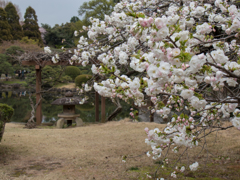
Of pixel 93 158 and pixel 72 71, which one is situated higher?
pixel 72 71

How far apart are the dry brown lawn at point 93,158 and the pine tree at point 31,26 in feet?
68.0

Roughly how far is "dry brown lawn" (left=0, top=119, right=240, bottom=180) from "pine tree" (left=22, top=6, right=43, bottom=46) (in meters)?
20.7

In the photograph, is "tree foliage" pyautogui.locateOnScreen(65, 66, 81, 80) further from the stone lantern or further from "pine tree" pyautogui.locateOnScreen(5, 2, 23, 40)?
the stone lantern

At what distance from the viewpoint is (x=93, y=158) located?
3012 millimetres

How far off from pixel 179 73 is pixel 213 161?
2.32m

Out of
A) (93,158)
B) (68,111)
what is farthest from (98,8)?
(93,158)

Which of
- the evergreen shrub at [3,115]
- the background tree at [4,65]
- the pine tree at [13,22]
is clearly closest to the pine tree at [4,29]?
the pine tree at [13,22]

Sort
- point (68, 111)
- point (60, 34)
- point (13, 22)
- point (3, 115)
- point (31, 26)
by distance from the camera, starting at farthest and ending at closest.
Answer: point (60, 34), point (31, 26), point (13, 22), point (68, 111), point (3, 115)

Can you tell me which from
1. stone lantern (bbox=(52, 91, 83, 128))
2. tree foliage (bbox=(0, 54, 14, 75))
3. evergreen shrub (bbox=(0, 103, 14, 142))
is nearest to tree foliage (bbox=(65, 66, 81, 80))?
tree foliage (bbox=(0, 54, 14, 75))

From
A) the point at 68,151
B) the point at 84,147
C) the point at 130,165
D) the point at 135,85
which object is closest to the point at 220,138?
the point at 130,165

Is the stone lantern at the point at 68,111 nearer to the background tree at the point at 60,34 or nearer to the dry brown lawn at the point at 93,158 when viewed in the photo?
the dry brown lawn at the point at 93,158

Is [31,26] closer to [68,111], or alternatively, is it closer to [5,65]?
[5,65]

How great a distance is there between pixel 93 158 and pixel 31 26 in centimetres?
2407

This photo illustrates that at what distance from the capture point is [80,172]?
2477mm
